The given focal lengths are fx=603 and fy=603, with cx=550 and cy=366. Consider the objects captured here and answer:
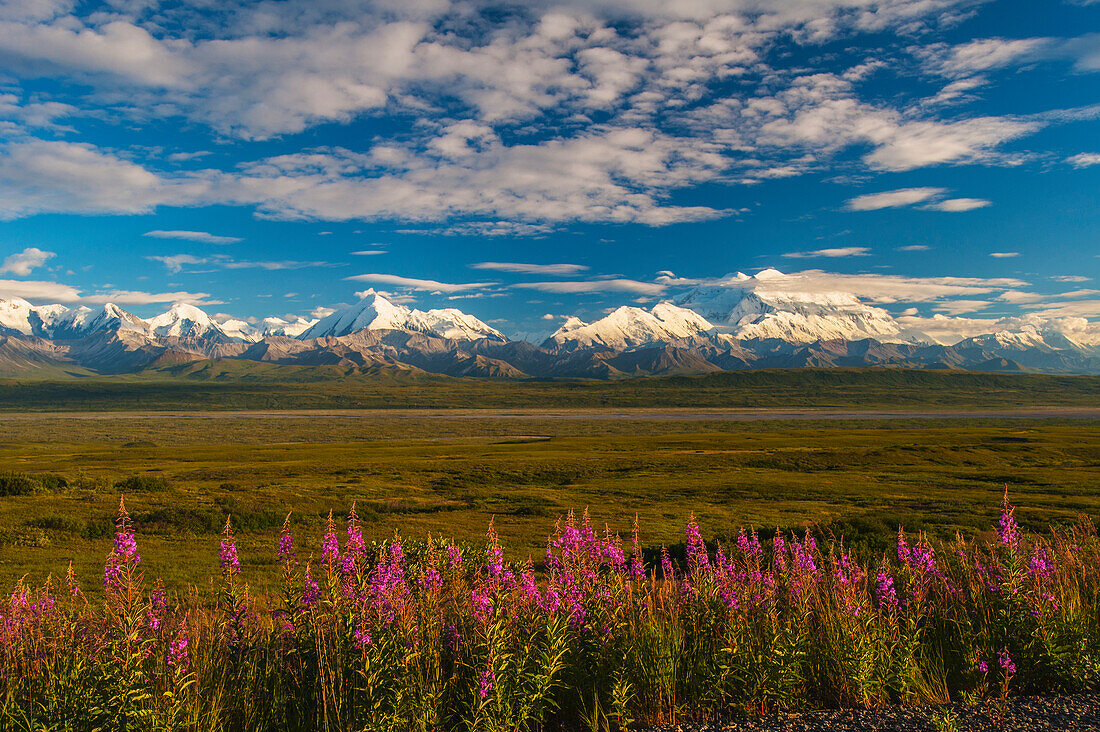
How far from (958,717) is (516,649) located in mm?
4901

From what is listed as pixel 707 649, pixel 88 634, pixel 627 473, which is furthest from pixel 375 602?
pixel 627 473

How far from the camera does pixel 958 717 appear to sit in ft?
21.5

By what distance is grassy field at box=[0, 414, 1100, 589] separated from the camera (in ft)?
83.6

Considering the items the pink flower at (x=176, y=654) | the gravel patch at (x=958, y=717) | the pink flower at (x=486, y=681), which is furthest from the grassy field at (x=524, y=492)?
the gravel patch at (x=958, y=717)

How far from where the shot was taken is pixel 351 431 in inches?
5103

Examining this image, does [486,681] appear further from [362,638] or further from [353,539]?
[353,539]

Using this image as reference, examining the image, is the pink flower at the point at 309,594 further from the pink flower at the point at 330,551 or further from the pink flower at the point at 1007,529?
the pink flower at the point at 1007,529

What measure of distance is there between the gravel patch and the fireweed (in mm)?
216

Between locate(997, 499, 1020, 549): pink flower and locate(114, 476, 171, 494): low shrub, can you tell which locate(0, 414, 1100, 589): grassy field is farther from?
locate(997, 499, 1020, 549): pink flower

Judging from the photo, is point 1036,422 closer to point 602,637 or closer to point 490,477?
point 490,477

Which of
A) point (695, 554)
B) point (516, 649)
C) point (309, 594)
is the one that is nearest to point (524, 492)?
point (695, 554)

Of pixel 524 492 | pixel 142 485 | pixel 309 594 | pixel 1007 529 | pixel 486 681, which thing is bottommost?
pixel 524 492

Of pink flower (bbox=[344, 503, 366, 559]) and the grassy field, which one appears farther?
the grassy field

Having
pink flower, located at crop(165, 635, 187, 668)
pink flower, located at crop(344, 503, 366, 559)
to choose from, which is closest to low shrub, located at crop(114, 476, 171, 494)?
pink flower, located at crop(165, 635, 187, 668)
